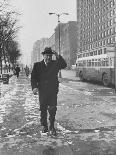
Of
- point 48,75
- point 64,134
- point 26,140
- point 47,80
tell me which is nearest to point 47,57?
point 48,75

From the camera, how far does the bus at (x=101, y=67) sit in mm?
19938

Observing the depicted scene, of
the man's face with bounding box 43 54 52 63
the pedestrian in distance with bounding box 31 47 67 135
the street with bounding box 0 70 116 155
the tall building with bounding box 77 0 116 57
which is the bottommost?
the street with bounding box 0 70 116 155

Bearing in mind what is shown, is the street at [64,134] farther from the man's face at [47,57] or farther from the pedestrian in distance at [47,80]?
the man's face at [47,57]

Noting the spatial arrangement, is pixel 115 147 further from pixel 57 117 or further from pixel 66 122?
pixel 57 117

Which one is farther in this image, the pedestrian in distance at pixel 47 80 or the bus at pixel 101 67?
the bus at pixel 101 67

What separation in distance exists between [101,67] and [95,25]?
3413 inches

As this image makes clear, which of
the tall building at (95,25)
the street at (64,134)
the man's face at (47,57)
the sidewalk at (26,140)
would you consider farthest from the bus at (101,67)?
the tall building at (95,25)

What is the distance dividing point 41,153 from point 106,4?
312 ft

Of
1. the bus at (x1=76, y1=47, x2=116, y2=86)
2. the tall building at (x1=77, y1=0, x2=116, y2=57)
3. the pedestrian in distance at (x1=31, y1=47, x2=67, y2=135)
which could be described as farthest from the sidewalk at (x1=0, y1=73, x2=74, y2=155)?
the tall building at (x1=77, y1=0, x2=116, y2=57)

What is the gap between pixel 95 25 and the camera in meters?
107

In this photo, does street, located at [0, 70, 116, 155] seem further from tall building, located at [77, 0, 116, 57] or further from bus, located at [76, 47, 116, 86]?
tall building, located at [77, 0, 116, 57]

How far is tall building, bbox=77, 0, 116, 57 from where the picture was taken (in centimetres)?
9131

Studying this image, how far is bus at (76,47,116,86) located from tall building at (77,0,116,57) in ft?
182

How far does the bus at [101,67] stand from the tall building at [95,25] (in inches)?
2186
